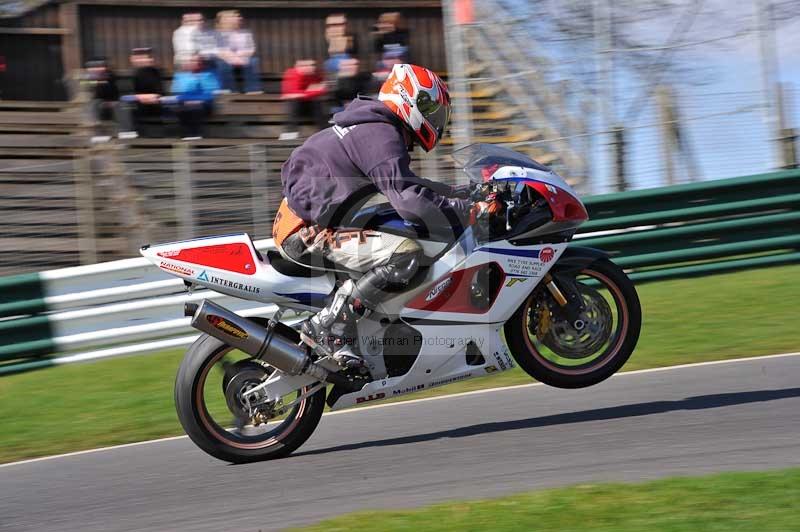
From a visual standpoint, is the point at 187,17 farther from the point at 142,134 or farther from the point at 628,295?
the point at 628,295

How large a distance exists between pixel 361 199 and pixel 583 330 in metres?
1.32

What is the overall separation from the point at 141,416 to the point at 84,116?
227 inches

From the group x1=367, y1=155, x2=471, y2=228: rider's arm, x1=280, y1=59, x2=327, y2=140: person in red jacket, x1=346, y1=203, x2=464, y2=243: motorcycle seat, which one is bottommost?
x1=346, y1=203, x2=464, y2=243: motorcycle seat

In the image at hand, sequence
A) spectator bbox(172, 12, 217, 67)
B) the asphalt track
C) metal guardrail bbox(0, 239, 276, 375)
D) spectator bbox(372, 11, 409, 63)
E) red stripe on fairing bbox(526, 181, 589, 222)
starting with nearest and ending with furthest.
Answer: the asphalt track < red stripe on fairing bbox(526, 181, 589, 222) < metal guardrail bbox(0, 239, 276, 375) < spectator bbox(172, 12, 217, 67) < spectator bbox(372, 11, 409, 63)

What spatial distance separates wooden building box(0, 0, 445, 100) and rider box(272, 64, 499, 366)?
8.40 m

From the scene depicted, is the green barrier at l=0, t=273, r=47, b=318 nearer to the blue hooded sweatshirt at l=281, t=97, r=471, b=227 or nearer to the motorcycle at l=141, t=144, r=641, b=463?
the motorcycle at l=141, t=144, r=641, b=463

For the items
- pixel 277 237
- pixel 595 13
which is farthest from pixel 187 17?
pixel 277 237

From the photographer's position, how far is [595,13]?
10.9 m

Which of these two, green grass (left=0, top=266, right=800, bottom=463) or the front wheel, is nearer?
the front wheel

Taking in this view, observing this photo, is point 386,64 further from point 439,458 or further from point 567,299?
point 439,458

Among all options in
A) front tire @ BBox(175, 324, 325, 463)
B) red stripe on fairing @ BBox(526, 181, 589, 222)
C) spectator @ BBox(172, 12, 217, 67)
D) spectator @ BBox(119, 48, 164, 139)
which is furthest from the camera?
spectator @ BBox(172, 12, 217, 67)

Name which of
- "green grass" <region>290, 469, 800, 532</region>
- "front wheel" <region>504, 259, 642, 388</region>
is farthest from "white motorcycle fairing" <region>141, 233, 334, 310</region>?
"green grass" <region>290, 469, 800, 532</region>

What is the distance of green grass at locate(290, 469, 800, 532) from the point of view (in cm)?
408

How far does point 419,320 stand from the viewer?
5.80 m
